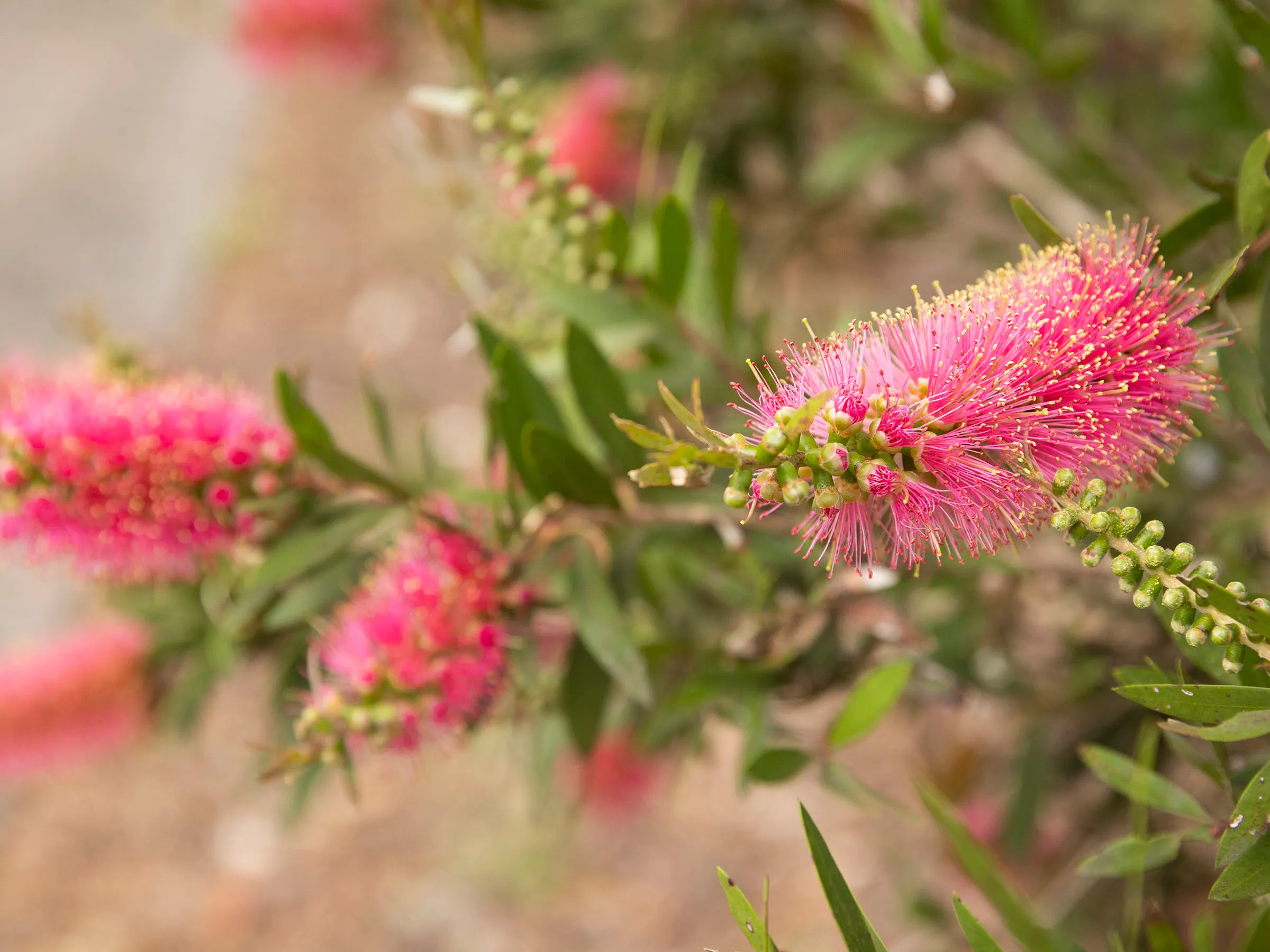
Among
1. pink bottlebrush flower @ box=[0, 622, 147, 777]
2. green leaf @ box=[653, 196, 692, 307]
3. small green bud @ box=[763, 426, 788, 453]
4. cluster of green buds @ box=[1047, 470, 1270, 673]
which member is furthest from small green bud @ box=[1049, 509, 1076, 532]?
pink bottlebrush flower @ box=[0, 622, 147, 777]

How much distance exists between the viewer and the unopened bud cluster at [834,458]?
360mm

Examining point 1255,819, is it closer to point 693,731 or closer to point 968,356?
point 968,356

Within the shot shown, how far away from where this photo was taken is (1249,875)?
39cm

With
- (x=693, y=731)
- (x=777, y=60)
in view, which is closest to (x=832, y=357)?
(x=693, y=731)

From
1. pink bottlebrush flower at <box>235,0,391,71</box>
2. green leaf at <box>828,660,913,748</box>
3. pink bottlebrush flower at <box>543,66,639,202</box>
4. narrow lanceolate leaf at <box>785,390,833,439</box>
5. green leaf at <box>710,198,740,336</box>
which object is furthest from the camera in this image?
pink bottlebrush flower at <box>235,0,391,71</box>

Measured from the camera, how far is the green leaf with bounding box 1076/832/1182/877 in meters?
0.50

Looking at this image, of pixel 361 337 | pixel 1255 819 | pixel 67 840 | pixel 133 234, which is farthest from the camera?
pixel 133 234

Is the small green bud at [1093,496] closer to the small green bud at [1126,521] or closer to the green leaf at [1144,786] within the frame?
the small green bud at [1126,521]

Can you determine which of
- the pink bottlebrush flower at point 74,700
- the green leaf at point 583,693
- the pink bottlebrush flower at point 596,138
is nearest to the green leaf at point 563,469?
the green leaf at point 583,693

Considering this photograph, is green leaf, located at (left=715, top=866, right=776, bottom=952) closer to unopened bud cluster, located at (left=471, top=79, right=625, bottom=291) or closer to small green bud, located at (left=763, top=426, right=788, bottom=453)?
small green bud, located at (left=763, top=426, right=788, bottom=453)

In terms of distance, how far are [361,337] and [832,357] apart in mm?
2389

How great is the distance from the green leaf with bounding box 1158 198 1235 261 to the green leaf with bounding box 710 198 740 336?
0.85ft

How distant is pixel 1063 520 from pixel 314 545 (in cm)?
46

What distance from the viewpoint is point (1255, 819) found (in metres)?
0.39
